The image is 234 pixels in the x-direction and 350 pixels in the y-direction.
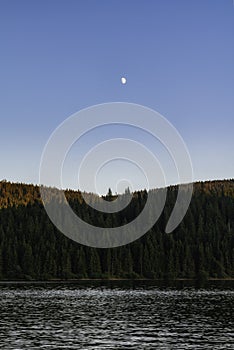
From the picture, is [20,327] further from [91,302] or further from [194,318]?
[91,302]

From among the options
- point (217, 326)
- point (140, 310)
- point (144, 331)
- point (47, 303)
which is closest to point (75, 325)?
point (144, 331)

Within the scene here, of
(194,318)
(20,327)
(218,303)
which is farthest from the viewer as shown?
(218,303)

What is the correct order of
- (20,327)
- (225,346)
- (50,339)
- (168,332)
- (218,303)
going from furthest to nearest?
1. (218,303)
2. (20,327)
3. (168,332)
4. (50,339)
5. (225,346)

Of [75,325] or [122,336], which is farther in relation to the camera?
[75,325]

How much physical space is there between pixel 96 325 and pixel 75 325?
3.24 m

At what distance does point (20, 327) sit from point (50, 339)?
44.7 feet

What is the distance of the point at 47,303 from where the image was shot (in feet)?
453

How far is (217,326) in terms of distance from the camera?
91.8 metres

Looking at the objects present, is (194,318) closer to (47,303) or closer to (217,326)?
(217,326)

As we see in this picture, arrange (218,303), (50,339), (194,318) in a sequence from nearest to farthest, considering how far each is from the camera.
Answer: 1. (50,339)
2. (194,318)
3. (218,303)

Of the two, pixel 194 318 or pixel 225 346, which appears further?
pixel 194 318

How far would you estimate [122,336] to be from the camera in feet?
267

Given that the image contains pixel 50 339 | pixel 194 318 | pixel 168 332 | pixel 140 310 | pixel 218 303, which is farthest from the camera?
pixel 218 303

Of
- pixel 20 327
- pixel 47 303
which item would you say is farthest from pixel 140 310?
pixel 20 327
